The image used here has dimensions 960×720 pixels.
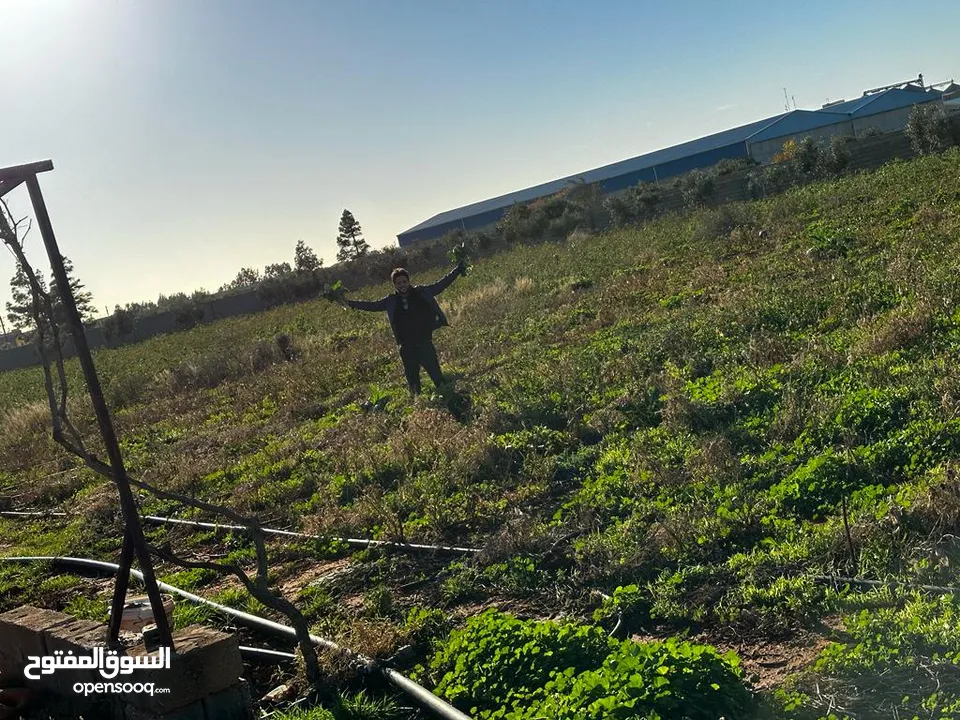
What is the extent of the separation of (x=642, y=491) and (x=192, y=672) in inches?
131

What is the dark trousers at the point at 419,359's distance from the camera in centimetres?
1164

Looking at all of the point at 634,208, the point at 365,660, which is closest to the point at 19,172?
the point at 365,660

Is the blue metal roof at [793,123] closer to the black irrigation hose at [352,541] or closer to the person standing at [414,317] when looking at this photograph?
the person standing at [414,317]

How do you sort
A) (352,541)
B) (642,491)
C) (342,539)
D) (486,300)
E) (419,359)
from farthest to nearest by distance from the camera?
(486,300), (419,359), (342,539), (352,541), (642,491)

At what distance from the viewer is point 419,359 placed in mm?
11750

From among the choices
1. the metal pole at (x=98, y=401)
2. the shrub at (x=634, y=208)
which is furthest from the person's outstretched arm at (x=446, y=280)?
the shrub at (x=634, y=208)

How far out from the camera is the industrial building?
5769 cm

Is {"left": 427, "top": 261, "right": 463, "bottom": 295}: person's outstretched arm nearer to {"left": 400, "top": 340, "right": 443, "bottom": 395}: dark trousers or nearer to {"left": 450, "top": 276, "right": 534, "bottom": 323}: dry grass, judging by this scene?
{"left": 400, "top": 340, "right": 443, "bottom": 395}: dark trousers

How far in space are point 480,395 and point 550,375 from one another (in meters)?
0.81

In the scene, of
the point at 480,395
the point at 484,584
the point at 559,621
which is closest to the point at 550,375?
the point at 480,395

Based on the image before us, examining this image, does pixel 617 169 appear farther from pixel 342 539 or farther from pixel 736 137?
pixel 342 539

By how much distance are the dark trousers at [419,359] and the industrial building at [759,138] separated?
41.9 m

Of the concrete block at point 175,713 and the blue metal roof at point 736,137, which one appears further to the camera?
the blue metal roof at point 736,137

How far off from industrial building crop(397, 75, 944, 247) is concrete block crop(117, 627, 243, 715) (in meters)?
49.1
